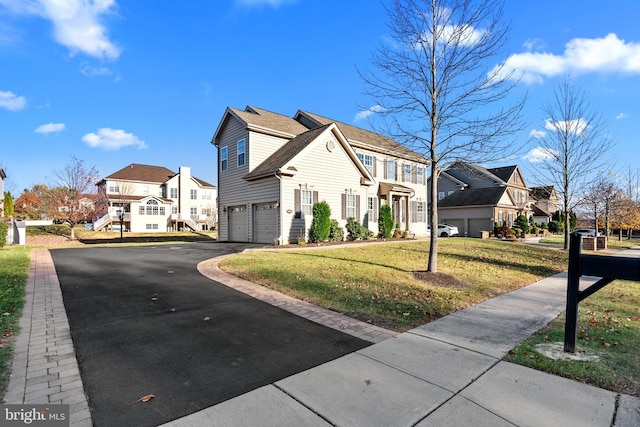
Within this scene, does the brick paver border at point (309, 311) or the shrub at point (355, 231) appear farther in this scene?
the shrub at point (355, 231)

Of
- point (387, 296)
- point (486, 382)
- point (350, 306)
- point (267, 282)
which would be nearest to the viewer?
point (486, 382)

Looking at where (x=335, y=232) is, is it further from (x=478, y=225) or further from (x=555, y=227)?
(x=555, y=227)

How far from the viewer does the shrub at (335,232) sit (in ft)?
63.0

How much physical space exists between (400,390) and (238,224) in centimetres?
1939

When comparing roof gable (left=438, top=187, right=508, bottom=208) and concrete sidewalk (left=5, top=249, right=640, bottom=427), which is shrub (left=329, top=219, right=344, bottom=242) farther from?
roof gable (left=438, top=187, right=508, bottom=208)

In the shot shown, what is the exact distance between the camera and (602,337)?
4.80 m

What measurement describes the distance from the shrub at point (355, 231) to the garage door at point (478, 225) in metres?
20.9

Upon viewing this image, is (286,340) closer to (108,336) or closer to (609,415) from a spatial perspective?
(108,336)

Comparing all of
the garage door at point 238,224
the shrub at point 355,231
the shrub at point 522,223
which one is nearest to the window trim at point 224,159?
the garage door at point 238,224

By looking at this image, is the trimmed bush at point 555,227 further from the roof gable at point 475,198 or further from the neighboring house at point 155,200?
the neighboring house at point 155,200

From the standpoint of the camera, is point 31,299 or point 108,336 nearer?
point 108,336

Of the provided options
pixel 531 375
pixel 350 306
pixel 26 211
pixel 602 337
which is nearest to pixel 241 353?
pixel 350 306

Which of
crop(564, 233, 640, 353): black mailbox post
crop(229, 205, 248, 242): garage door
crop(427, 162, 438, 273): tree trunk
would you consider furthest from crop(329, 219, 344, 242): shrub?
crop(564, 233, 640, 353): black mailbox post

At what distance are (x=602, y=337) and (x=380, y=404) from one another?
400 centimetres
